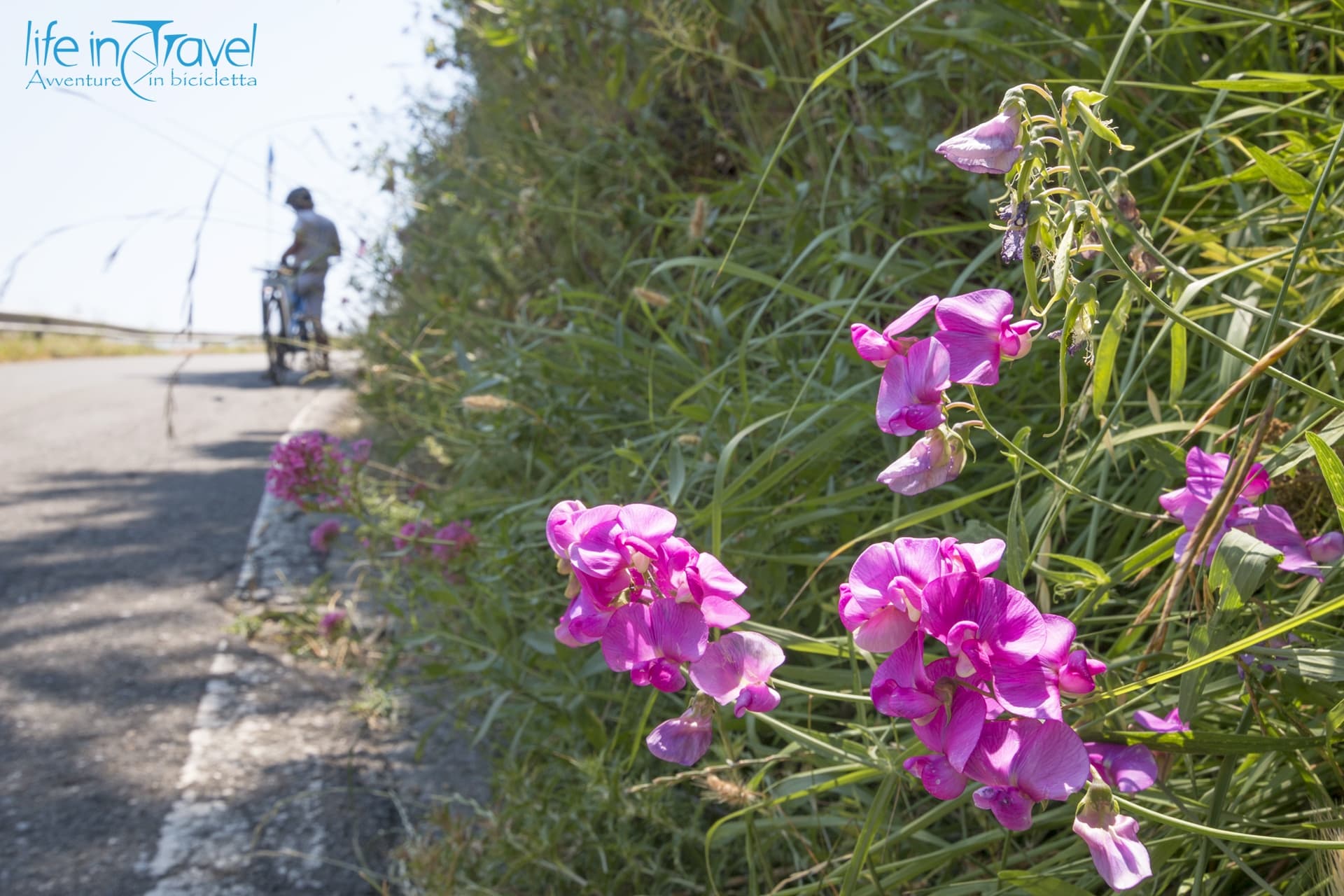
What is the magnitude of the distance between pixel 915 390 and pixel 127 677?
2.87m

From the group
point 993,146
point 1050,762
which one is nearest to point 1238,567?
point 1050,762

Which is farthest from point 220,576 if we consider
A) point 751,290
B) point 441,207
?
point 751,290

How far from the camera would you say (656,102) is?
2.46 meters

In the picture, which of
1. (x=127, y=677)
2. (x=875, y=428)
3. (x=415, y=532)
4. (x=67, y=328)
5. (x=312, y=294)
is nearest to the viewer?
(x=875, y=428)

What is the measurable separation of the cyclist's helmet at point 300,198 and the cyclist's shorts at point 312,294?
531mm

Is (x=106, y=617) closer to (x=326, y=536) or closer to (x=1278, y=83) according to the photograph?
(x=326, y=536)

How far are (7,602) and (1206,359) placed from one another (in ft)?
12.0

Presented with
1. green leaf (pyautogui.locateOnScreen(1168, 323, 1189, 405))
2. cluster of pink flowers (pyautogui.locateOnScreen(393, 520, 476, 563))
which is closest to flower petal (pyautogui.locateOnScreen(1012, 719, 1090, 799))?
green leaf (pyautogui.locateOnScreen(1168, 323, 1189, 405))

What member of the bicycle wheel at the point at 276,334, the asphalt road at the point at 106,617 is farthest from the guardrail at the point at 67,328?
the asphalt road at the point at 106,617

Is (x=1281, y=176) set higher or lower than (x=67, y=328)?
higher

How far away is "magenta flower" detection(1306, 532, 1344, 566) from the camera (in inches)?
28.2

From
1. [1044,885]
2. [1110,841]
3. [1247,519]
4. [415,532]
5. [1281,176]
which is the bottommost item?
[415,532]

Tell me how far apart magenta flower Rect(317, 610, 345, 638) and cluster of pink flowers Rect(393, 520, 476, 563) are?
849 millimetres

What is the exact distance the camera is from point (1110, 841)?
531 mm
